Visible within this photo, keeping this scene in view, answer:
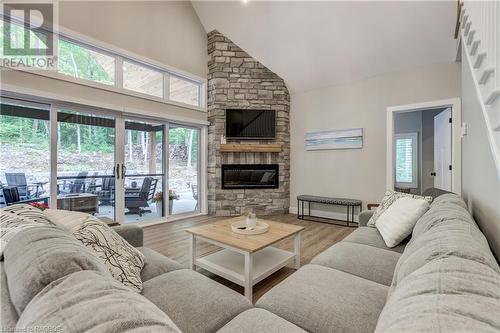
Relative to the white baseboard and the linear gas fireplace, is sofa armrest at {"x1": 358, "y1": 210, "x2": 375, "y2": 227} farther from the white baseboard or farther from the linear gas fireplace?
the linear gas fireplace

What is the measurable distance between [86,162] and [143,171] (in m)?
0.87

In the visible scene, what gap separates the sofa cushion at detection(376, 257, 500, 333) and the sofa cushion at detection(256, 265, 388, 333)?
17.1 inches

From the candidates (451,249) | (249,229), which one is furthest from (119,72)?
(451,249)

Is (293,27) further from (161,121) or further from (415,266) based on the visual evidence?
(415,266)

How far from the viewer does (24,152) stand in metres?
2.80

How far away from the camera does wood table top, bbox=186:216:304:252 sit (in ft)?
6.04

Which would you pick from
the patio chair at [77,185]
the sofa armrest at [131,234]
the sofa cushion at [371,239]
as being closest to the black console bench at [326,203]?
the sofa cushion at [371,239]

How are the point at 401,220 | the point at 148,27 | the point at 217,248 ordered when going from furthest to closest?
the point at 148,27 → the point at 217,248 → the point at 401,220

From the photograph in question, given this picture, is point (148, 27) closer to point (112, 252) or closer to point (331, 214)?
point (112, 252)

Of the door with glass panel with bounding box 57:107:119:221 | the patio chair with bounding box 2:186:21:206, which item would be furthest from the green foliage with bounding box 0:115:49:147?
the patio chair with bounding box 2:186:21:206

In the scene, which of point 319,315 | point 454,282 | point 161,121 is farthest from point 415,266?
point 161,121

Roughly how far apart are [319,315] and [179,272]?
83 centimetres

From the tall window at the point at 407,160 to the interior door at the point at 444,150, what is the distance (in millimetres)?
1580
